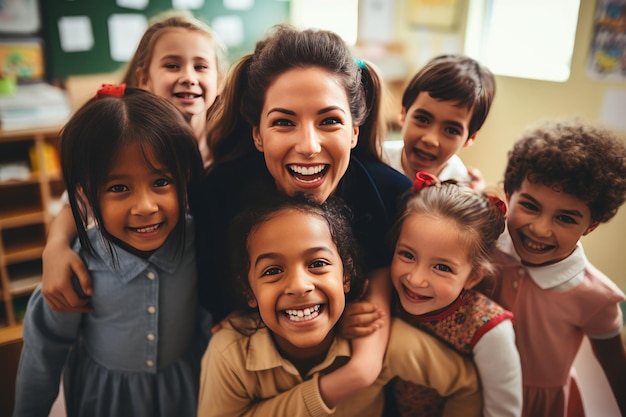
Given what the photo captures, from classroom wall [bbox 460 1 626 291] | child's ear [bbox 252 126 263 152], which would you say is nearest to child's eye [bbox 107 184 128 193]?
child's ear [bbox 252 126 263 152]

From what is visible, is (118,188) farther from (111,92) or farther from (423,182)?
(423,182)

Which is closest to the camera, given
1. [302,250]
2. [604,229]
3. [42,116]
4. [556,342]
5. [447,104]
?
[302,250]

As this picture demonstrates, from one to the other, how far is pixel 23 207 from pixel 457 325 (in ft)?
9.21

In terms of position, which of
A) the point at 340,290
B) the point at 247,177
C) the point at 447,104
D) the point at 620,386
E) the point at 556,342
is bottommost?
the point at 620,386

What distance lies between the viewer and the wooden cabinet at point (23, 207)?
276cm

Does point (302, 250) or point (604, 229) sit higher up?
point (302, 250)

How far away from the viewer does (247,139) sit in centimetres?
114

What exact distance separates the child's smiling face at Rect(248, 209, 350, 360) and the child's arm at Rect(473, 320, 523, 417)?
0.31 metres

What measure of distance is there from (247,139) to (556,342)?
0.85 meters

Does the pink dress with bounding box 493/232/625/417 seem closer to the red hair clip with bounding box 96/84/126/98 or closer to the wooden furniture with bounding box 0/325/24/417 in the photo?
the red hair clip with bounding box 96/84/126/98

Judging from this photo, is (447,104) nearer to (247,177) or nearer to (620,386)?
(247,177)

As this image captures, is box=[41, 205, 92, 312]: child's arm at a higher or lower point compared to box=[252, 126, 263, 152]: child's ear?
lower

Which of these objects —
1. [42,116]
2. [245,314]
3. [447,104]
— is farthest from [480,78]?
[42,116]

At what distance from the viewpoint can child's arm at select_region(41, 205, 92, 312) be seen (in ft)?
3.32
